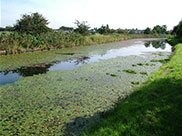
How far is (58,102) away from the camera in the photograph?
5348mm

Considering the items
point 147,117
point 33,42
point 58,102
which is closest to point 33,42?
point 33,42

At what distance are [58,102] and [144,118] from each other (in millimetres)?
2974

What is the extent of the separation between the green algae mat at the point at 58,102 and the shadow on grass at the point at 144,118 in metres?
0.31

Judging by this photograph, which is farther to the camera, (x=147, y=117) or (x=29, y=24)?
(x=29, y=24)

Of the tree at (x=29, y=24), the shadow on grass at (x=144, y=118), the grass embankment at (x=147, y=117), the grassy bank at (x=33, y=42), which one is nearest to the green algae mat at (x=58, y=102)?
the shadow on grass at (x=144, y=118)

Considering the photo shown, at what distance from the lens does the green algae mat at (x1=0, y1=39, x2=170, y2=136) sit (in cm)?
391

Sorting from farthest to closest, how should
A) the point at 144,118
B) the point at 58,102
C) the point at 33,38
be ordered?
1. the point at 33,38
2. the point at 58,102
3. the point at 144,118

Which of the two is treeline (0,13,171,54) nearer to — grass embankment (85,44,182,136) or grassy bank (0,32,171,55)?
A: grassy bank (0,32,171,55)

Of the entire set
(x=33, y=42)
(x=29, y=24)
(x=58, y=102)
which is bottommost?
(x=58, y=102)

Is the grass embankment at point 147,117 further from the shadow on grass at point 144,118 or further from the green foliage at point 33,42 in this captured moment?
the green foliage at point 33,42

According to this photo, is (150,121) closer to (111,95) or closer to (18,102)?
(111,95)

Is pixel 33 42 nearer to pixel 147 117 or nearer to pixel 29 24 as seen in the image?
pixel 29 24

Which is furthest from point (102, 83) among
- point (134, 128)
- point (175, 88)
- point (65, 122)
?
point (134, 128)

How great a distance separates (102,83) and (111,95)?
61.0 inches
